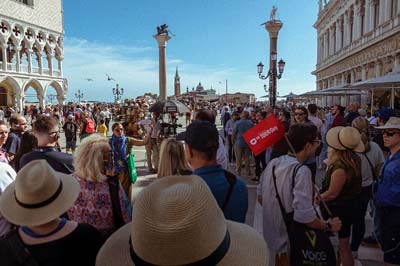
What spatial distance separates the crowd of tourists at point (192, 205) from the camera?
1146 millimetres

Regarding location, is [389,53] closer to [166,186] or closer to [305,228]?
[305,228]

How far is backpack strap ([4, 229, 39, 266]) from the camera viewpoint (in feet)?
5.17

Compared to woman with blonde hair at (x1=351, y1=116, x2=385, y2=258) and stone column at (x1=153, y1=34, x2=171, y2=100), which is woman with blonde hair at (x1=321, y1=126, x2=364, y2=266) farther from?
stone column at (x1=153, y1=34, x2=171, y2=100)

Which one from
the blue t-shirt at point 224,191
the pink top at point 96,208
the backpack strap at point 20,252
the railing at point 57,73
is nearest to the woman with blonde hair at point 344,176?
the blue t-shirt at point 224,191

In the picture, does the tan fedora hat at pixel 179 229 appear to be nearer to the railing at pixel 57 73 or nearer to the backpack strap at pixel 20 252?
the backpack strap at pixel 20 252

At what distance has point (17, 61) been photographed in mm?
37812

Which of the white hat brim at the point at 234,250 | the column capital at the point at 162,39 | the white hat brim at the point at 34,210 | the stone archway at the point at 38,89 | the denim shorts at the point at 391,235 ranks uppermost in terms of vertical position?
the column capital at the point at 162,39

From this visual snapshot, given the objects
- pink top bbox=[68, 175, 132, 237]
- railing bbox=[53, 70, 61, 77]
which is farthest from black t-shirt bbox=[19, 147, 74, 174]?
railing bbox=[53, 70, 61, 77]

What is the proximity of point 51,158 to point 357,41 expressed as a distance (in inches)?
1362

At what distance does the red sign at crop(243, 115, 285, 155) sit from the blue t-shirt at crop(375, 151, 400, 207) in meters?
1.24

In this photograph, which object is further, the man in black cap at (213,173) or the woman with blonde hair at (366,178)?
the woman with blonde hair at (366,178)

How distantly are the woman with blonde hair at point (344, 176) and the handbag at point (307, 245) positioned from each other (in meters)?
0.66

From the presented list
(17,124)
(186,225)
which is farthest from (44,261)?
(17,124)

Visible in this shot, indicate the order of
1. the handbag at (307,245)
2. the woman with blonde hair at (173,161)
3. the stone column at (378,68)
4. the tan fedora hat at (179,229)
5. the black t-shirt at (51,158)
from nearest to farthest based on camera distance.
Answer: the tan fedora hat at (179,229) → the handbag at (307,245) → the woman with blonde hair at (173,161) → the black t-shirt at (51,158) → the stone column at (378,68)
